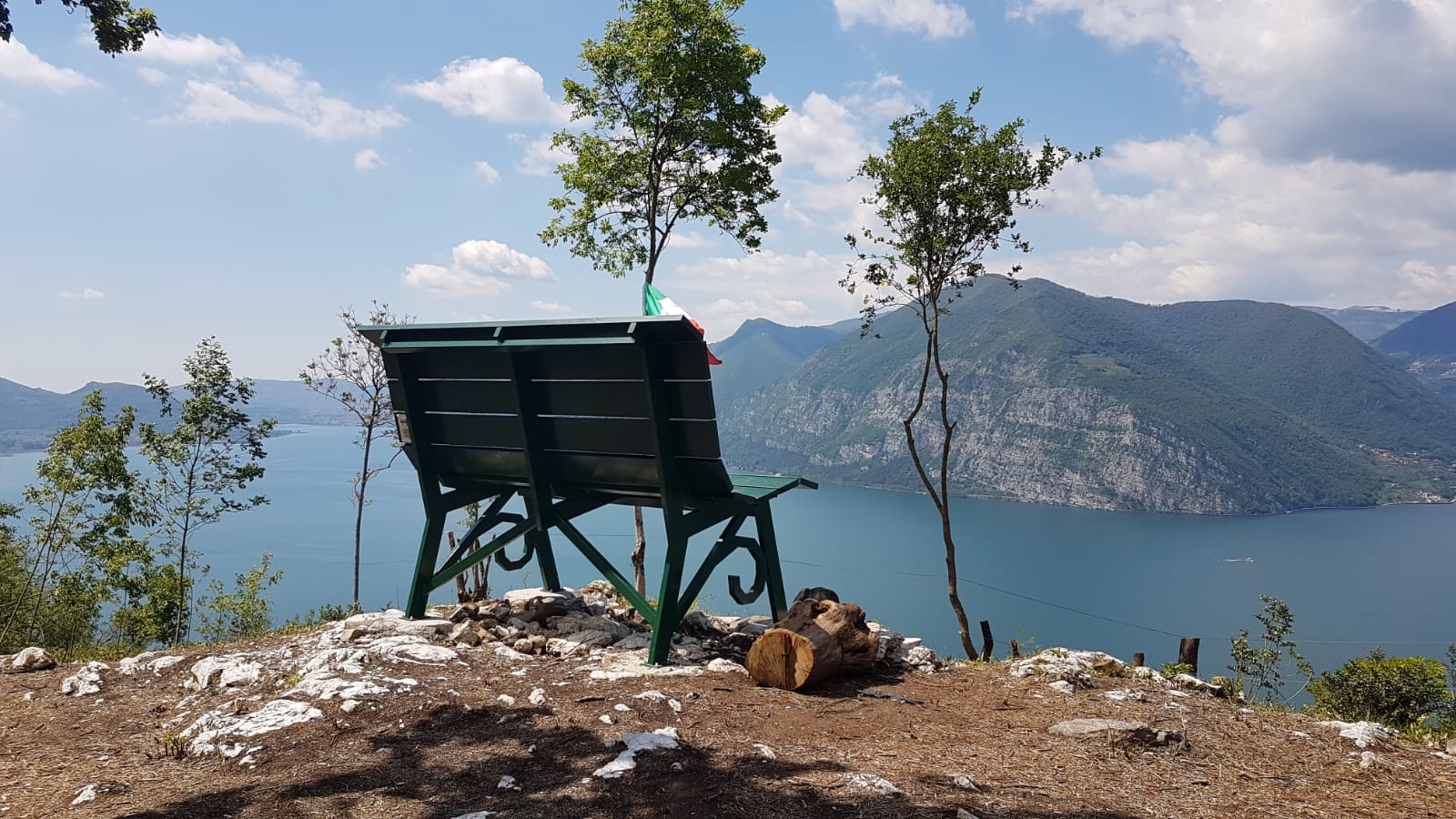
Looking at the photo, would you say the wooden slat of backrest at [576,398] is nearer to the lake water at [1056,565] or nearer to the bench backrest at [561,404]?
the bench backrest at [561,404]

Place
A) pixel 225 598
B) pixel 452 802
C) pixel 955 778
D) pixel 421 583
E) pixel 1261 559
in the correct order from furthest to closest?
pixel 1261 559
pixel 225 598
pixel 421 583
pixel 955 778
pixel 452 802

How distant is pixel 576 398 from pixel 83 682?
13.5ft

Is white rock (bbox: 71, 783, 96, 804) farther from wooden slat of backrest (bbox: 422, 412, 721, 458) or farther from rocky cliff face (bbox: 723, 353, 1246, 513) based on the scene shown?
rocky cliff face (bbox: 723, 353, 1246, 513)

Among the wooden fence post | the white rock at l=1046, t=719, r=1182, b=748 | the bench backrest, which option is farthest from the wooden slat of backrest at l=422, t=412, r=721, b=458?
the wooden fence post

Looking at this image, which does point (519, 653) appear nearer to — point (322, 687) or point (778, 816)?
point (322, 687)

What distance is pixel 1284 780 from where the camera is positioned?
4.02m

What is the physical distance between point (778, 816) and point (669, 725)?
1.38 meters

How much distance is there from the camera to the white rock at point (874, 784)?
3457mm

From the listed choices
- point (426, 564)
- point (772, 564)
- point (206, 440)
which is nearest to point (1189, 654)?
point (772, 564)

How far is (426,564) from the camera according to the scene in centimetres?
694

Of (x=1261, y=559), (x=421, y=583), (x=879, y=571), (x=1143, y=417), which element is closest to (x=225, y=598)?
(x=421, y=583)

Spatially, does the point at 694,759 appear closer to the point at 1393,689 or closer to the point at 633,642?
the point at 633,642

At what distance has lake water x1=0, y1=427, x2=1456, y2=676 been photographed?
268 feet

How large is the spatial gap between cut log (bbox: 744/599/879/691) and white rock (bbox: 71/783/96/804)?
3.75 meters
